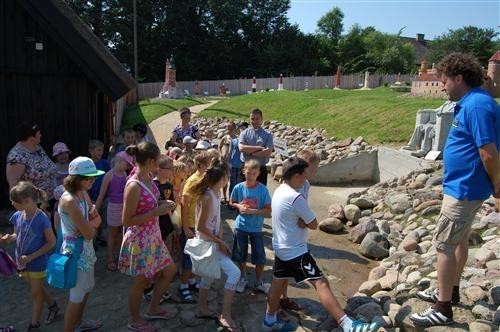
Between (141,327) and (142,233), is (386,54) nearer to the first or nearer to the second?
(142,233)

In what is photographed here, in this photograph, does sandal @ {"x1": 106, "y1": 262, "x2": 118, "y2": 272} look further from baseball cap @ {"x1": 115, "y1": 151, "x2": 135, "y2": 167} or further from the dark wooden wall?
the dark wooden wall

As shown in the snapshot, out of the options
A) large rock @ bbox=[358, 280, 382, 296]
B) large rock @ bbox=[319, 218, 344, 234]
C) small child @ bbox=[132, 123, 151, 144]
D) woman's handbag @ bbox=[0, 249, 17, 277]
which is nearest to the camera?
woman's handbag @ bbox=[0, 249, 17, 277]

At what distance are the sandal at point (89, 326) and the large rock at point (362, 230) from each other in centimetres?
454

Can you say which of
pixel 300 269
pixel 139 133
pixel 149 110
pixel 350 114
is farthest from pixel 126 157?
pixel 149 110

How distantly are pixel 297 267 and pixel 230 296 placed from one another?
28.7 inches

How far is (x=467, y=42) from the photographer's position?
193 feet

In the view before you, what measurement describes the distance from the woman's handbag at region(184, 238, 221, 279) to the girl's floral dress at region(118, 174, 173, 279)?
0.29 metres

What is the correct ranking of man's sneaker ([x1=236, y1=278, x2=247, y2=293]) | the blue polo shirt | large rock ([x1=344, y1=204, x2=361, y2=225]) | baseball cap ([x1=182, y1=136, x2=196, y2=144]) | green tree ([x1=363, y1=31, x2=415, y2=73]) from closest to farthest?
the blue polo shirt
man's sneaker ([x1=236, y1=278, x2=247, y2=293])
baseball cap ([x1=182, y1=136, x2=196, y2=144])
large rock ([x1=344, y1=204, x2=361, y2=225])
green tree ([x1=363, y1=31, x2=415, y2=73])

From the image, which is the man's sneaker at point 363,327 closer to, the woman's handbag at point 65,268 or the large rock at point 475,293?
the large rock at point 475,293

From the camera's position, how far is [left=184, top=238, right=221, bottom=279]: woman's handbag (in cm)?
447

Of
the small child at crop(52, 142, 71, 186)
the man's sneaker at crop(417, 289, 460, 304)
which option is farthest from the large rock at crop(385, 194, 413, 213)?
the small child at crop(52, 142, 71, 186)

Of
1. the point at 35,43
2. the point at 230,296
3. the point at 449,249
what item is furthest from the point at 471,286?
the point at 35,43

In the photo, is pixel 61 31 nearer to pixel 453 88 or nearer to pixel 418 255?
pixel 453 88

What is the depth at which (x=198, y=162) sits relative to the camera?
5.02 m
